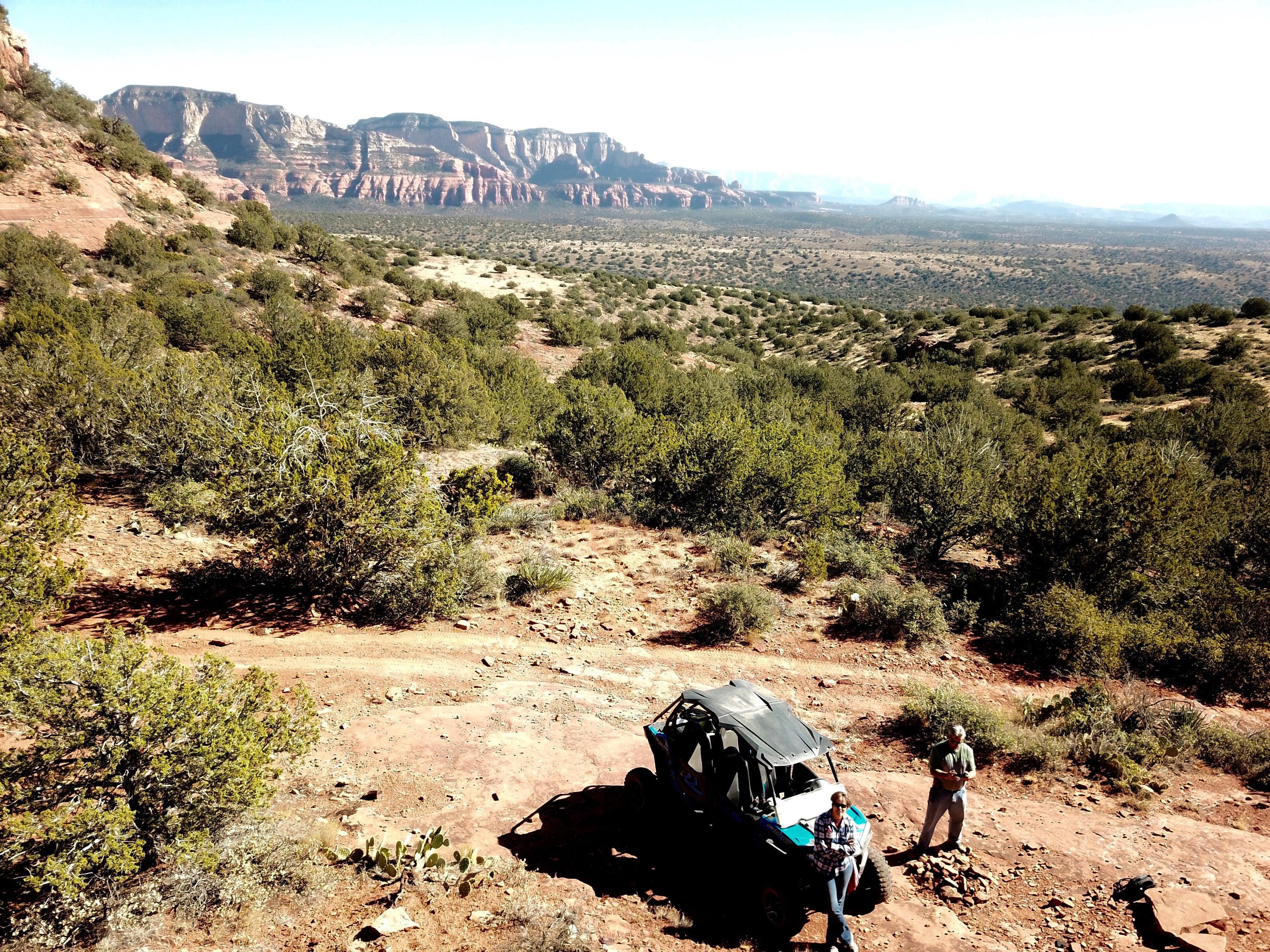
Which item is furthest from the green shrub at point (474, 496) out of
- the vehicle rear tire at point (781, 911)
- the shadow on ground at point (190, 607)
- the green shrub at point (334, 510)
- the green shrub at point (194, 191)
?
the green shrub at point (194, 191)

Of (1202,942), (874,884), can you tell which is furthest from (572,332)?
(1202,942)

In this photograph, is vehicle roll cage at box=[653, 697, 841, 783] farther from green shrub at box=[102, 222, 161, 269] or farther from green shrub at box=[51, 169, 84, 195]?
green shrub at box=[51, 169, 84, 195]

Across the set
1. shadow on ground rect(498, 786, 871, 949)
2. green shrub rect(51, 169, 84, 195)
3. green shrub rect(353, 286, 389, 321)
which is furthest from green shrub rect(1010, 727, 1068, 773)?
green shrub rect(51, 169, 84, 195)

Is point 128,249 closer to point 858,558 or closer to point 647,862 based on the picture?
point 858,558

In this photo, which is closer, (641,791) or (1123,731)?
(641,791)

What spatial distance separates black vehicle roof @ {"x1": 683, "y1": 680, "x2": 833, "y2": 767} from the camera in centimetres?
649

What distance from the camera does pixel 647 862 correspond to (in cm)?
724

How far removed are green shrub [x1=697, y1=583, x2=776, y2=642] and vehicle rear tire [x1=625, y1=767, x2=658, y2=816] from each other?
17.3 feet

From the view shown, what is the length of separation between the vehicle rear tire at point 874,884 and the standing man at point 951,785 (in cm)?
119

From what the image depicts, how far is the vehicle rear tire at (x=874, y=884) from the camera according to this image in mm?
6465

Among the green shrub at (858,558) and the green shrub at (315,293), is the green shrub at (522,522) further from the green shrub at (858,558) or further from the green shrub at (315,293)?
the green shrub at (315,293)

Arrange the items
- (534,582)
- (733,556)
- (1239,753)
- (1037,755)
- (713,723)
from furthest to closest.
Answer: (733,556) < (534,582) < (1239,753) < (1037,755) < (713,723)

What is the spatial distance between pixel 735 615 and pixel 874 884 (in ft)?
21.7

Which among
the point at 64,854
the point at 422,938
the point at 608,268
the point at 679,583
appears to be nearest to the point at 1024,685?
the point at 679,583
